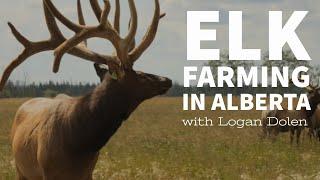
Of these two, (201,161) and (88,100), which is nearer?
(88,100)

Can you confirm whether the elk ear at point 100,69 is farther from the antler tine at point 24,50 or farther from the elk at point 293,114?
the elk at point 293,114

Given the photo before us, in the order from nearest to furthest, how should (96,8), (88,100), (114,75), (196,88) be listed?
1. (114,75)
2. (88,100)
3. (96,8)
4. (196,88)

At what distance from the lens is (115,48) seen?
7.11 meters

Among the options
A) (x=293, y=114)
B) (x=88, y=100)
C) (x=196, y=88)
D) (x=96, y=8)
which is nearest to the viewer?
(x=88, y=100)

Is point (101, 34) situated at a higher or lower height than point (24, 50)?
higher

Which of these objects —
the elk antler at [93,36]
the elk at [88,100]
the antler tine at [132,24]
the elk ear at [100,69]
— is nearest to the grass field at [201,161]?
the elk at [88,100]

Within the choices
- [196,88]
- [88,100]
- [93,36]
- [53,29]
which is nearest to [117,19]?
[93,36]

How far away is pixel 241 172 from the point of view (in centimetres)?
1203

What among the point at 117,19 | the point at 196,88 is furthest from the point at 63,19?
the point at 196,88

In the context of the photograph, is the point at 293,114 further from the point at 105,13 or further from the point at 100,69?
the point at 105,13

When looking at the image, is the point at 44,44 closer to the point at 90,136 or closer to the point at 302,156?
the point at 90,136

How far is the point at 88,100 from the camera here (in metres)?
6.97

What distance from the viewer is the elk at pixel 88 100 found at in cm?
677

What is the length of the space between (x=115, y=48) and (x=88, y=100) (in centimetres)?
66
